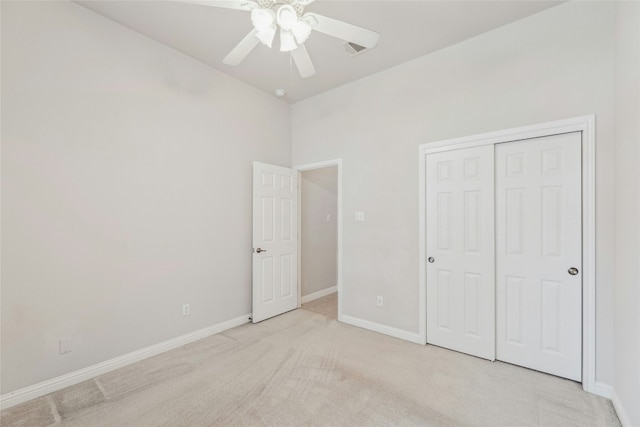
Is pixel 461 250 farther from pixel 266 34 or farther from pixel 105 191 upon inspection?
pixel 105 191

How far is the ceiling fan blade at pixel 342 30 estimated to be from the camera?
1.65 metres

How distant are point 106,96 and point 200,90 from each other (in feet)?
3.14

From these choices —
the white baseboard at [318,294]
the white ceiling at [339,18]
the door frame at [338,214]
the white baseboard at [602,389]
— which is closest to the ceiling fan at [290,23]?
the white ceiling at [339,18]

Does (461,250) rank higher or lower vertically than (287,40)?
lower

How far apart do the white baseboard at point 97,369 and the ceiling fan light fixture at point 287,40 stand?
2.93 meters

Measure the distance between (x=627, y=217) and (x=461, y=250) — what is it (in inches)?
47.4

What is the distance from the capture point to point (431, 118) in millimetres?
3023

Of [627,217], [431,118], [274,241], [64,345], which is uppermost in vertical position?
[431,118]

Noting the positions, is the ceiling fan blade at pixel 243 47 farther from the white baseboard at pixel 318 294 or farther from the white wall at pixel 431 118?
the white baseboard at pixel 318 294

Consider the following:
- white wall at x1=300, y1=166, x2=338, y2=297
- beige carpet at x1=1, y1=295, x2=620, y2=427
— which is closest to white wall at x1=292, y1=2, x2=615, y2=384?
beige carpet at x1=1, y1=295, x2=620, y2=427

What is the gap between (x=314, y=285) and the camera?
4770mm

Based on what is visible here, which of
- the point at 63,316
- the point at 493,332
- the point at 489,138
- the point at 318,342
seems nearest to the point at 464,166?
the point at 489,138

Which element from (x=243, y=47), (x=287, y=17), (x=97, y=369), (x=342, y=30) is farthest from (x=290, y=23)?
(x=97, y=369)

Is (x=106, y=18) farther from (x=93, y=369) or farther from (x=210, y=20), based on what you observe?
(x=93, y=369)
